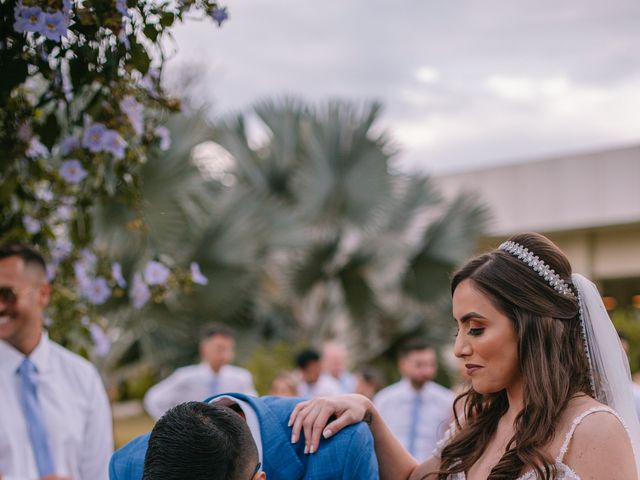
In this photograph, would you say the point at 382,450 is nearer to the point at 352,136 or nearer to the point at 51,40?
the point at 51,40

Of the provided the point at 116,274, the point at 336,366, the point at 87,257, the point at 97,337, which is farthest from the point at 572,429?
the point at 336,366

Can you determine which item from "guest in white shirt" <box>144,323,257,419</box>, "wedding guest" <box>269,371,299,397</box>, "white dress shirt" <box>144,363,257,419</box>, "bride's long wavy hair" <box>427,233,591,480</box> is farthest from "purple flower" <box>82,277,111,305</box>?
"white dress shirt" <box>144,363,257,419</box>

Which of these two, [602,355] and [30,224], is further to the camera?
[30,224]

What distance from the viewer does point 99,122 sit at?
329 centimetres

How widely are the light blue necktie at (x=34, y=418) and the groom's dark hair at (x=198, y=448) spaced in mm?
2135

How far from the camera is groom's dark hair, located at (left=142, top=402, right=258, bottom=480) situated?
1889mm

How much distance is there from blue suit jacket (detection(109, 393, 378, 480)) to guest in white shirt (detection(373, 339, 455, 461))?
19.3 ft

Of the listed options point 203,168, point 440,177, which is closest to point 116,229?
point 203,168

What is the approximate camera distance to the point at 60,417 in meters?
4.03

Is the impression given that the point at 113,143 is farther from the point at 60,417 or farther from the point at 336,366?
the point at 336,366

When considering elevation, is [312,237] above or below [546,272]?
above

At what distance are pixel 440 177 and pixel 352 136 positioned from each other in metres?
8.66

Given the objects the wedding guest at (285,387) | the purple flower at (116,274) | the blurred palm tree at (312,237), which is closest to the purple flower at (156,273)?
the purple flower at (116,274)

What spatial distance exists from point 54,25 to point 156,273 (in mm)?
1300
